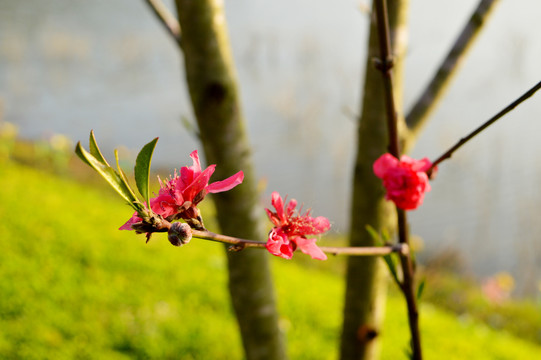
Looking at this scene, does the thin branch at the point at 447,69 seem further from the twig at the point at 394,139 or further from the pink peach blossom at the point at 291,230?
the pink peach blossom at the point at 291,230

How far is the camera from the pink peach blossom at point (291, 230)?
0.56 meters

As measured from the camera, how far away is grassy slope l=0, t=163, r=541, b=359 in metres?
2.69

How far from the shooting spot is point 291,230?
623 millimetres

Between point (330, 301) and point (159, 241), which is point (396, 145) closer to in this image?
point (330, 301)


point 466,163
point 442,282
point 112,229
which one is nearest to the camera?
point 112,229

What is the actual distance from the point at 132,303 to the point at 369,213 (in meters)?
2.34

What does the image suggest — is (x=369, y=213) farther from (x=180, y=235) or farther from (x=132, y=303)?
(x=132, y=303)

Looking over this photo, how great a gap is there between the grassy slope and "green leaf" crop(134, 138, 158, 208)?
215 centimetres

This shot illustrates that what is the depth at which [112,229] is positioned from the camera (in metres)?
4.52

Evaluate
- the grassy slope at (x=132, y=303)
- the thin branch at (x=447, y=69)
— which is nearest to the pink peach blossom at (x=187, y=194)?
the thin branch at (x=447, y=69)

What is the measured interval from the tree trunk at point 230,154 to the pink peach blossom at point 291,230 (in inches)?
26.6

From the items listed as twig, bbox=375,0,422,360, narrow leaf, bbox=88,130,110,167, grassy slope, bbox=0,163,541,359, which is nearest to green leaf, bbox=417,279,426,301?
twig, bbox=375,0,422,360

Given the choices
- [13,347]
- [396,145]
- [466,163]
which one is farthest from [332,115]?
[396,145]

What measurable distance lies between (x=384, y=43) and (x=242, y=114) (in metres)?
0.73
